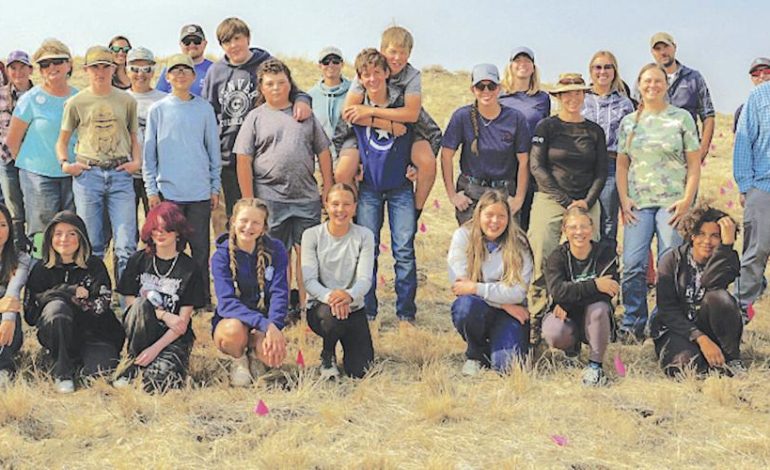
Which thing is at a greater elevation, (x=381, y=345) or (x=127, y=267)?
(x=127, y=267)

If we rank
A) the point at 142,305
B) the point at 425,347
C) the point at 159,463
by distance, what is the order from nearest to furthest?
the point at 159,463 < the point at 142,305 < the point at 425,347

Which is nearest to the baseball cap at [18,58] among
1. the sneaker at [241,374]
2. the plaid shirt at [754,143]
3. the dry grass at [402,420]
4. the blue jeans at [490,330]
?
the dry grass at [402,420]

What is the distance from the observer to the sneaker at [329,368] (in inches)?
229

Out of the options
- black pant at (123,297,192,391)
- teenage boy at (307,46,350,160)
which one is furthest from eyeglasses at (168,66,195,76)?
black pant at (123,297,192,391)

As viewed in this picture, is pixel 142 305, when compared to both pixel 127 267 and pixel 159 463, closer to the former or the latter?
pixel 127 267

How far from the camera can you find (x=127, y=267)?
19.0 feet

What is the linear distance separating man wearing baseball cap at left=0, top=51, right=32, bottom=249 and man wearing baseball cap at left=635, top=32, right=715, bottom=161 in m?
5.70

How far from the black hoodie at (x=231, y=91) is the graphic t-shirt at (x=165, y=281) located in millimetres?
1855

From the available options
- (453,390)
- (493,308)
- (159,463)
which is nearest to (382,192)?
(493,308)

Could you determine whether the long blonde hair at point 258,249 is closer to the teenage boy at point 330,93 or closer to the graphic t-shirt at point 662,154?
the teenage boy at point 330,93

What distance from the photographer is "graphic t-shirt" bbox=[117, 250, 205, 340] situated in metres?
5.75

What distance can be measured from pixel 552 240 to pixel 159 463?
3.69 meters

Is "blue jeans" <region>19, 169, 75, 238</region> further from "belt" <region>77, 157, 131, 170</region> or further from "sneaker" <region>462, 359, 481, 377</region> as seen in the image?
"sneaker" <region>462, 359, 481, 377</region>

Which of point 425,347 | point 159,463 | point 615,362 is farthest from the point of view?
point 425,347
